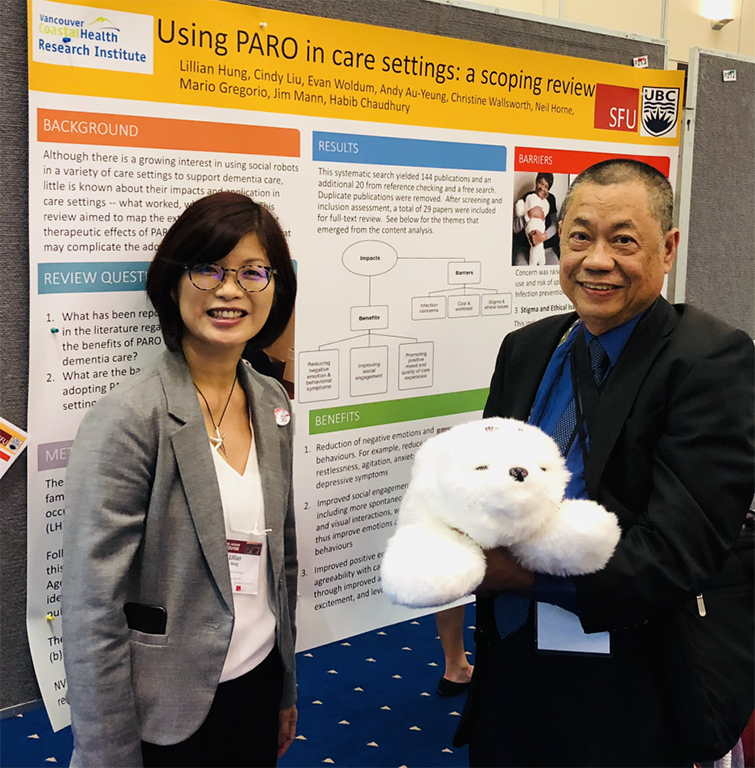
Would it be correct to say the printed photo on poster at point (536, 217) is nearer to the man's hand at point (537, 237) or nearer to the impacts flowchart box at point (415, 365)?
the man's hand at point (537, 237)

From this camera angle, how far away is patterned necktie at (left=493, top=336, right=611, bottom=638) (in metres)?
1.33

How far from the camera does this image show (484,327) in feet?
6.98

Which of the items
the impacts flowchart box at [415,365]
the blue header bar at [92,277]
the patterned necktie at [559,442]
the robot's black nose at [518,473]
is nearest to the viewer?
the robot's black nose at [518,473]

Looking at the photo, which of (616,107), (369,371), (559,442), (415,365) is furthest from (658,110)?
(559,442)

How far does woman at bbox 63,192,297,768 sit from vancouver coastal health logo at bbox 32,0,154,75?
1.22 feet

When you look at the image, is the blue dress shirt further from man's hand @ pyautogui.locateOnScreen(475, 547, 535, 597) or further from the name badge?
the name badge

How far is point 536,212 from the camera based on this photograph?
2.17 meters

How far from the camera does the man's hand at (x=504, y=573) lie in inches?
47.6

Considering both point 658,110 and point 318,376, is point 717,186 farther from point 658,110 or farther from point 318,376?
point 318,376

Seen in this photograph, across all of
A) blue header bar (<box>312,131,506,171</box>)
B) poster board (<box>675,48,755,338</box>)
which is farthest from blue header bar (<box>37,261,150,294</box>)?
poster board (<box>675,48,755,338</box>)

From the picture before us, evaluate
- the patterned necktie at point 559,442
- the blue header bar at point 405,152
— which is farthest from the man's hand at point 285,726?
the blue header bar at point 405,152

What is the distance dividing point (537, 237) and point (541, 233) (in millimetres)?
22

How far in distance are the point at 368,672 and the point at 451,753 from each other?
52cm

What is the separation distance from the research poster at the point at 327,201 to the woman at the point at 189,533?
0.80 ft
